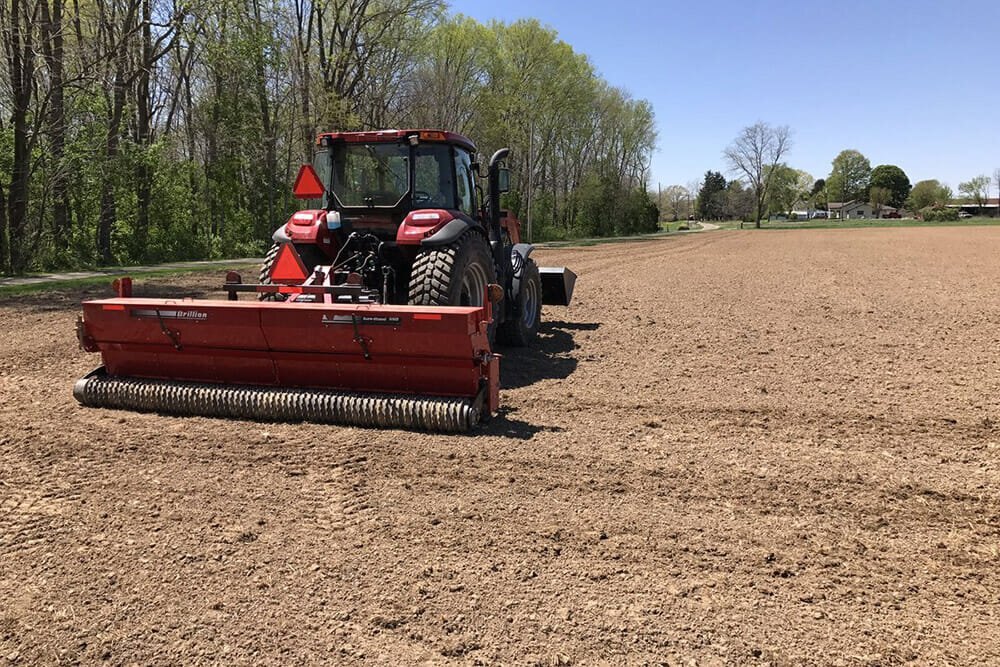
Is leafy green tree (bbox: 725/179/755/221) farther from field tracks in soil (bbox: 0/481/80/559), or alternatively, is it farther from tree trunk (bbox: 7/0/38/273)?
field tracks in soil (bbox: 0/481/80/559)

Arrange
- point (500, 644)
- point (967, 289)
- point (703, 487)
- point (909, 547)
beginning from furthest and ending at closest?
point (967, 289) < point (703, 487) < point (909, 547) < point (500, 644)

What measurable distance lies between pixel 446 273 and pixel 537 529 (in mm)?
2917

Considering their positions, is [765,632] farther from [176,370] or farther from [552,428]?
[176,370]

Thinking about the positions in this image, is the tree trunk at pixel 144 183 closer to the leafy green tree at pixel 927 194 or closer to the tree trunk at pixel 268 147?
the tree trunk at pixel 268 147

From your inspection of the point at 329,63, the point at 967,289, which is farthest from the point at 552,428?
the point at 329,63

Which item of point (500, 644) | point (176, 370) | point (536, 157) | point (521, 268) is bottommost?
point (500, 644)

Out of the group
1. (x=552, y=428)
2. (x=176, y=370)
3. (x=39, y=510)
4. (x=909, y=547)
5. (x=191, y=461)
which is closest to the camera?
(x=909, y=547)

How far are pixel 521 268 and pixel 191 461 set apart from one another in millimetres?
4650

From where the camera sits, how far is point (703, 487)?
4047 millimetres

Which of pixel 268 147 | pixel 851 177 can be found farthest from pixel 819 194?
pixel 268 147

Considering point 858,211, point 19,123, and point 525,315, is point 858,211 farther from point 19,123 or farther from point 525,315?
point 525,315

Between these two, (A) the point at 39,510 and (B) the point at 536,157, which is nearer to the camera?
(A) the point at 39,510

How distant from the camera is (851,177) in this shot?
431 feet

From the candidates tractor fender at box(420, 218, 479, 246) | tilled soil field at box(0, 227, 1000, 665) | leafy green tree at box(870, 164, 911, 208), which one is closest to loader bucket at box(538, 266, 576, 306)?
tilled soil field at box(0, 227, 1000, 665)
